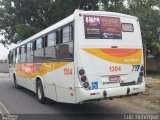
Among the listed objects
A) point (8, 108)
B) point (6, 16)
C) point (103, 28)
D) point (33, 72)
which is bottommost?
point (8, 108)

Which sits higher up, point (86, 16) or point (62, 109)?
point (86, 16)

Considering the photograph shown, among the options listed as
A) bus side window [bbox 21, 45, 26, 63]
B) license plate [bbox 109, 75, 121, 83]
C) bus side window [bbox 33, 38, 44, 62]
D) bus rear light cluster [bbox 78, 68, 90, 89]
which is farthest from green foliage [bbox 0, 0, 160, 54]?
bus rear light cluster [bbox 78, 68, 90, 89]

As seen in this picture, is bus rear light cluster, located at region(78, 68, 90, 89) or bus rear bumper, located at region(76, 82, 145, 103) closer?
bus rear bumper, located at region(76, 82, 145, 103)

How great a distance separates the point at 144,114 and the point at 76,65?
2.93m

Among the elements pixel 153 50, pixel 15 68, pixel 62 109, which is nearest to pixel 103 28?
pixel 62 109

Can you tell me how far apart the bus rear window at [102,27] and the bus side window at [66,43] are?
57cm

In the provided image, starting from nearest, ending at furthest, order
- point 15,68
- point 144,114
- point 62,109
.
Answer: point 144,114 → point 62,109 → point 15,68

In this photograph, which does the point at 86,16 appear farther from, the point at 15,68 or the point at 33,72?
the point at 15,68

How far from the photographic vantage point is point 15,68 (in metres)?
19.9

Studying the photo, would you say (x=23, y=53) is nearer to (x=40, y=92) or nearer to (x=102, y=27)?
(x=40, y=92)

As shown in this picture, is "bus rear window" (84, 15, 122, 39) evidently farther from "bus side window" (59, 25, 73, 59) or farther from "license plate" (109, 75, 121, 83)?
"license plate" (109, 75, 121, 83)

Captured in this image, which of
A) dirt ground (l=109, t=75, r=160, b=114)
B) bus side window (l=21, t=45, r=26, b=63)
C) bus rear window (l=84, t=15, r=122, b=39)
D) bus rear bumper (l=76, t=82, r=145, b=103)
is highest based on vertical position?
bus rear window (l=84, t=15, r=122, b=39)

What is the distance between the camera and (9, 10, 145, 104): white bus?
9.50m

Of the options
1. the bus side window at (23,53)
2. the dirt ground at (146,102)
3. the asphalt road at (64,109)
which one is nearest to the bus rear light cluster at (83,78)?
the asphalt road at (64,109)
